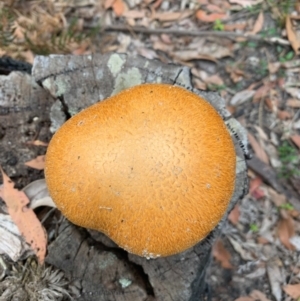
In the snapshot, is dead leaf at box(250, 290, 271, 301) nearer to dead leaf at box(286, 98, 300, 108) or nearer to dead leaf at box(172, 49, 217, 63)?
dead leaf at box(286, 98, 300, 108)

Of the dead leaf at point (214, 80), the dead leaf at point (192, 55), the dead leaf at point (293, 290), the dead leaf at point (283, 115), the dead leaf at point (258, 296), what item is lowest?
the dead leaf at point (258, 296)

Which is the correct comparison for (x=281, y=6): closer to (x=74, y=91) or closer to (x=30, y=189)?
(x=74, y=91)

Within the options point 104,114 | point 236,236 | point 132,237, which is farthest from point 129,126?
point 236,236

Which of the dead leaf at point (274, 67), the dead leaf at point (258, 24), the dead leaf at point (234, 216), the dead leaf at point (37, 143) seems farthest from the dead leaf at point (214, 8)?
the dead leaf at point (37, 143)

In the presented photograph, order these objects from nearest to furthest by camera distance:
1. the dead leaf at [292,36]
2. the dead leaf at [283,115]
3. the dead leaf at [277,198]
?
the dead leaf at [277,198] < the dead leaf at [283,115] < the dead leaf at [292,36]

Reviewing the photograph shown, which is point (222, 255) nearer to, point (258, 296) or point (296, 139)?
point (258, 296)

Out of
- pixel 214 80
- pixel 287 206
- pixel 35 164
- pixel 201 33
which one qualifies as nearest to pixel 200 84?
pixel 214 80

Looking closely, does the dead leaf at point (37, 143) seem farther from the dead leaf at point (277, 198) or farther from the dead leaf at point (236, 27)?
the dead leaf at point (236, 27)
